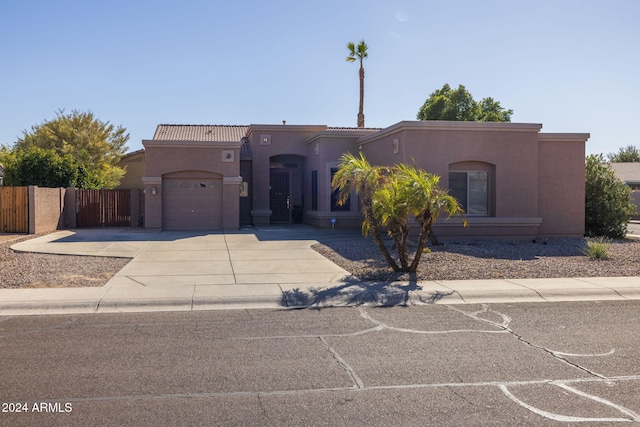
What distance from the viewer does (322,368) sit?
6.46 meters

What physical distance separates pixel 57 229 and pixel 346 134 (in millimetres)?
12441

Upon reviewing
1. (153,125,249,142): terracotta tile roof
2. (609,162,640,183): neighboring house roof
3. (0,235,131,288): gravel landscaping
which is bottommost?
(0,235,131,288): gravel landscaping

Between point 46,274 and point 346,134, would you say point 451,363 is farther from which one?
point 346,134

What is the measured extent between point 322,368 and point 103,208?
2225 cm

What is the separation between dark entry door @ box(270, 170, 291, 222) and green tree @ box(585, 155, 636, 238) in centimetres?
1319

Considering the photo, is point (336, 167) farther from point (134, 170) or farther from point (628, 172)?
point (628, 172)

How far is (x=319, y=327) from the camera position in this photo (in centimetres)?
841

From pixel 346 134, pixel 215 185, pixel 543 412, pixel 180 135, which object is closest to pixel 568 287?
pixel 543 412

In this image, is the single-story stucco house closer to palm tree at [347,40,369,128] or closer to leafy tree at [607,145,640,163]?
palm tree at [347,40,369,128]

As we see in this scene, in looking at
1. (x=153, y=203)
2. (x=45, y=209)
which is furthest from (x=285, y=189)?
(x=45, y=209)

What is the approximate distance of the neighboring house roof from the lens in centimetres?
4962

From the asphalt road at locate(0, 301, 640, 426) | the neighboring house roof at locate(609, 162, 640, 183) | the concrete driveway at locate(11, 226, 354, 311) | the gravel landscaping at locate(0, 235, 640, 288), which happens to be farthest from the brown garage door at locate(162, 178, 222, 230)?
the neighboring house roof at locate(609, 162, 640, 183)

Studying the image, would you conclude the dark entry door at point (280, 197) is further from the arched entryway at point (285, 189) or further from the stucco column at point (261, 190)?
the stucco column at point (261, 190)

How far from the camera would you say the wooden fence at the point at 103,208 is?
1028 inches
